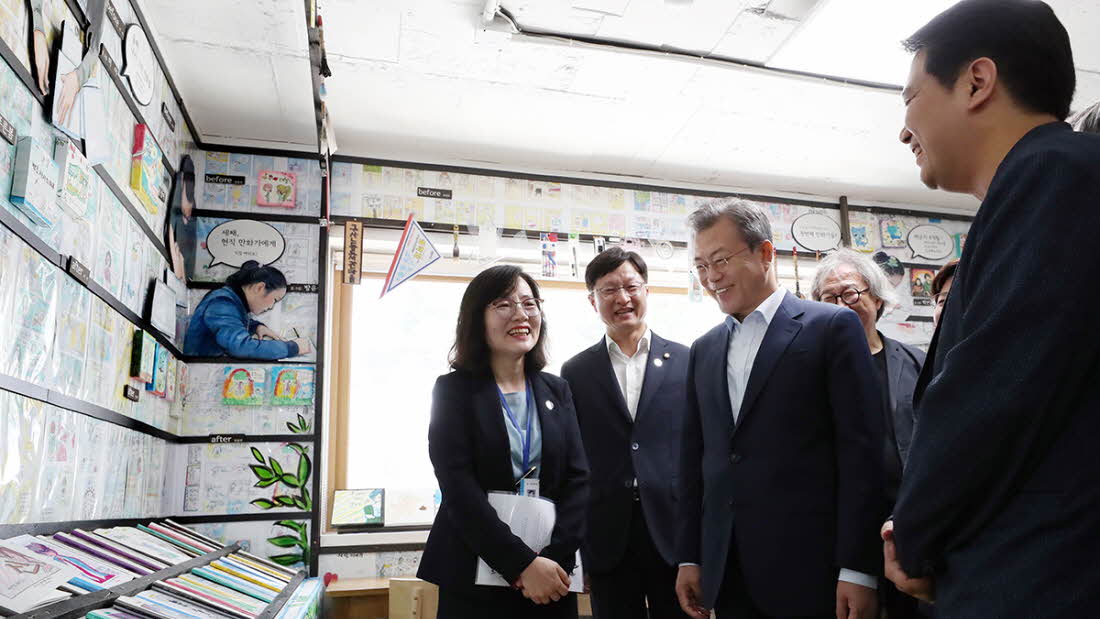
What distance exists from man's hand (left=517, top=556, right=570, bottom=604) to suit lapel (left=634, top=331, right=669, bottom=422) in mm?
664

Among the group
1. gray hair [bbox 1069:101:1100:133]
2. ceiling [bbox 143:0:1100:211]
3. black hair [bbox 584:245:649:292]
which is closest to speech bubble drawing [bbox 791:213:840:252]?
ceiling [bbox 143:0:1100:211]

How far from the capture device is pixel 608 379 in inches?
90.7

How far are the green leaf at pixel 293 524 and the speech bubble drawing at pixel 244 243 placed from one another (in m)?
1.23

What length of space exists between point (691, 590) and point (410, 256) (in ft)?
8.34

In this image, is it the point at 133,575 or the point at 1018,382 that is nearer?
the point at 1018,382

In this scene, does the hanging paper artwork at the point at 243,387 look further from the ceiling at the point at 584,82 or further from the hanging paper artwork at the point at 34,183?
the hanging paper artwork at the point at 34,183

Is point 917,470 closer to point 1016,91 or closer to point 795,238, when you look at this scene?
point 1016,91

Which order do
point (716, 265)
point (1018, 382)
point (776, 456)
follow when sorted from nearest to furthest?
point (1018, 382) → point (776, 456) → point (716, 265)

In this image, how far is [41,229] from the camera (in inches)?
72.1

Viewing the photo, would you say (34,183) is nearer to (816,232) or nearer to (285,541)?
(285,541)

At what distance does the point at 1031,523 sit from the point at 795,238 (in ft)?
12.8

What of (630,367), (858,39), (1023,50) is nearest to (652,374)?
(630,367)

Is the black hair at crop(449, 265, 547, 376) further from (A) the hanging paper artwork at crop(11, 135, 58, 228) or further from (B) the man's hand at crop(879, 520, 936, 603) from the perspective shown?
(B) the man's hand at crop(879, 520, 936, 603)

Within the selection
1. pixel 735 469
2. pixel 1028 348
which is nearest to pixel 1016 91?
pixel 1028 348
